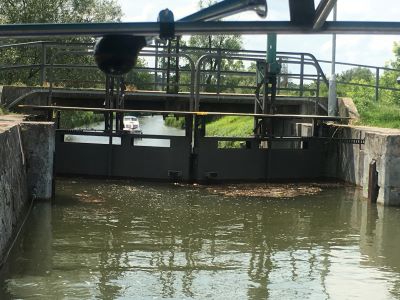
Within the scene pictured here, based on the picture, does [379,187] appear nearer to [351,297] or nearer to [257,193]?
[257,193]

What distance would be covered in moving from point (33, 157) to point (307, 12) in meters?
9.55

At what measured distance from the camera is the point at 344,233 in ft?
30.8

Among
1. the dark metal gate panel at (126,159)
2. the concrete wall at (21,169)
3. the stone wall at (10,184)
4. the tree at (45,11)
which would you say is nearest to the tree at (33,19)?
the tree at (45,11)

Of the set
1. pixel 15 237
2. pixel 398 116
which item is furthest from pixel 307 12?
pixel 398 116

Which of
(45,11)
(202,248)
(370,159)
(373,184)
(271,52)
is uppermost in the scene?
(45,11)

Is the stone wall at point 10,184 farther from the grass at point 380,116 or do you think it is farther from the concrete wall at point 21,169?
the grass at point 380,116

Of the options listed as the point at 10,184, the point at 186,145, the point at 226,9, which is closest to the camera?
the point at 226,9

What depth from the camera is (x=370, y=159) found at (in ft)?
39.5

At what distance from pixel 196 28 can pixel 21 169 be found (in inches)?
335

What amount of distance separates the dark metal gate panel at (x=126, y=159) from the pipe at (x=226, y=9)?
39.4ft

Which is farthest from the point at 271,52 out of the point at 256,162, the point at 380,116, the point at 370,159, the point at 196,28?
the point at 196,28

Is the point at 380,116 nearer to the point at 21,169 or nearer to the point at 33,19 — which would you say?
the point at 21,169

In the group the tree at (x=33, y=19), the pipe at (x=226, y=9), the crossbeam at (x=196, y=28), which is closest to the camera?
the pipe at (x=226, y=9)

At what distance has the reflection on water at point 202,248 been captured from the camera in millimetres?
6413
